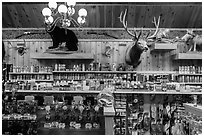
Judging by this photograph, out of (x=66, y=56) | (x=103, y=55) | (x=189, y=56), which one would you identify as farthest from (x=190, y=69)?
(x=66, y=56)

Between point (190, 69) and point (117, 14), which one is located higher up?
point (117, 14)

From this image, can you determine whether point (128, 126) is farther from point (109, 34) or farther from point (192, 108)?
point (192, 108)

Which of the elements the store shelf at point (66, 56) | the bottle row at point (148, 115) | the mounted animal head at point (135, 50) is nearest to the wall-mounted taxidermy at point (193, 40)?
the mounted animal head at point (135, 50)

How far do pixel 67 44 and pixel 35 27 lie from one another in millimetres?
1094

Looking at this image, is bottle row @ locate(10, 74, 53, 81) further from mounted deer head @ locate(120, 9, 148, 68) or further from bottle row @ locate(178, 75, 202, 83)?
bottle row @ locate(178, 75, 202, 83)

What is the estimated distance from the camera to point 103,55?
5730 mm

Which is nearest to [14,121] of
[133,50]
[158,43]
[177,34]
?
[133,50]

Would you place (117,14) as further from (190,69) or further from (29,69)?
(29,69)

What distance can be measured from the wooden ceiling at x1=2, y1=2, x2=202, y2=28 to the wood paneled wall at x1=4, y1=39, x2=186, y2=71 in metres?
0.39

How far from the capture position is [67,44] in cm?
532

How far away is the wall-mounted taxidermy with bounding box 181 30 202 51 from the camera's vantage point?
17.6 ft

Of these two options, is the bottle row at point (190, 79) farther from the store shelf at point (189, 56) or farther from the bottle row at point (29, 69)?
the bottle row at point (29, 69)

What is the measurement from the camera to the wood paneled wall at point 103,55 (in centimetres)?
572

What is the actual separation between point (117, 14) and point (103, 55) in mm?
969
